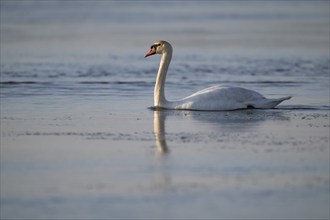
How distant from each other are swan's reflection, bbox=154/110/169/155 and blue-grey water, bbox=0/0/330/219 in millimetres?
27

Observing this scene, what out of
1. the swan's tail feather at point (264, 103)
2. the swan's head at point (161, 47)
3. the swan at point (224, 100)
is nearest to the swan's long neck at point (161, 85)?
the swan's head at point (161, 47)

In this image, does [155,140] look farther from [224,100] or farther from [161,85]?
[161,85]

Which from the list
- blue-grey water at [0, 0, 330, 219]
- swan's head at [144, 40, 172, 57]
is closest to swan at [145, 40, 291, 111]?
blue-grey water at [0, 0, 330, 219]

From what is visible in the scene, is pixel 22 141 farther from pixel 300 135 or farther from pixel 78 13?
pixel 78 13

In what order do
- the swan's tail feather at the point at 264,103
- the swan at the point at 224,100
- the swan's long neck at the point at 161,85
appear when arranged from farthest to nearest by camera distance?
1. the swan's long neck at the point at 161,85
2. the swan's tail feather at the point at 264,103
3. the swan at the point at 224,100

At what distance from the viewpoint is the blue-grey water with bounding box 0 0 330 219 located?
26.7 feet

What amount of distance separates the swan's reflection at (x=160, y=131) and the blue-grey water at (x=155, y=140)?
3cm

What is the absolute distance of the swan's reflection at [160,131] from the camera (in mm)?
10581

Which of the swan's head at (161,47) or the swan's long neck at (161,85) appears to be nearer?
the swan's long neck at (161,85)

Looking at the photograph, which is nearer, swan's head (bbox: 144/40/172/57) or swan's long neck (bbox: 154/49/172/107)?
swan's long neck (bbox: 154/49/172/107)

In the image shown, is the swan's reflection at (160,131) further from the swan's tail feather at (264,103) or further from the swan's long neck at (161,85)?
the swan's tail feather at (264,103)

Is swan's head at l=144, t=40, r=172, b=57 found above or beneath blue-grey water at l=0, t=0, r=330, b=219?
above

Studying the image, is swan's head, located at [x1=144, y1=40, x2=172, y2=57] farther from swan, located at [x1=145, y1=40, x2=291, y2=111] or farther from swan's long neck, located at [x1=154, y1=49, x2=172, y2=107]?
swan, located at [x1=145, y1=40, x2=291, y2=111]

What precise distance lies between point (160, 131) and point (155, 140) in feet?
2.36
